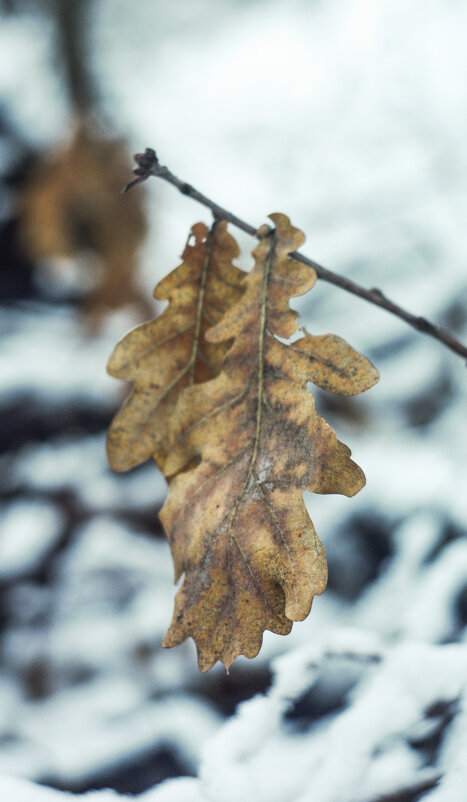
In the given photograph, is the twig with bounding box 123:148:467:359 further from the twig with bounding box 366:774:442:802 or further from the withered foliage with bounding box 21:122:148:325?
the withered foliage with bounding box 21:122:148:325

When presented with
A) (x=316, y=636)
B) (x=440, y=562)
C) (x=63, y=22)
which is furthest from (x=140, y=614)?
(x=63, y=22)

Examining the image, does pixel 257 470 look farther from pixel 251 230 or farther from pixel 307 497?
pixel 307 497

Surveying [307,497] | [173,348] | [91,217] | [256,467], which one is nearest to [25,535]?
[307,497]

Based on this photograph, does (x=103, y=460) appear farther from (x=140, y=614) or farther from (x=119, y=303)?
(x=119, y=303)

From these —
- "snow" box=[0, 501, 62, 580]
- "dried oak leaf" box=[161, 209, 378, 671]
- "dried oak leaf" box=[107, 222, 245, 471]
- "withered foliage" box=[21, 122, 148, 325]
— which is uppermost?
"withered foliage" box=[21, 122, 148, 325]

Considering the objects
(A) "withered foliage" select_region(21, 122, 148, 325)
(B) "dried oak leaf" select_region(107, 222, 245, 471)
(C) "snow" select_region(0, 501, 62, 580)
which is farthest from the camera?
(A) "withered foliage" select_region(21, 122, 148, 325)

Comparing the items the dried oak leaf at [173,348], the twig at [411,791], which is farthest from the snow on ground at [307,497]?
the dried oak leaf at [173,348]

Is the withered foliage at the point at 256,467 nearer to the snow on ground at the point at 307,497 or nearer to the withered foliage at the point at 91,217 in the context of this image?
the snow on ground at the point at 307,497

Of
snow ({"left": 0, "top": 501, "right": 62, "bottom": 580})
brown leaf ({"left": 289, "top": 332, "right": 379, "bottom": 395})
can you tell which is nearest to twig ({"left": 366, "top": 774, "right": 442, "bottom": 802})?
brown leaf ({"left": 289, "top": 332, "right": 379, "bottom": 395})

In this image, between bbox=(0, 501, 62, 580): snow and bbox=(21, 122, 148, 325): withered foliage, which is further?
bbox=(21, 122, 148, 325): withered foliage

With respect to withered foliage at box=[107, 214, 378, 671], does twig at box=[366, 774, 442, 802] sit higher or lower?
lower
